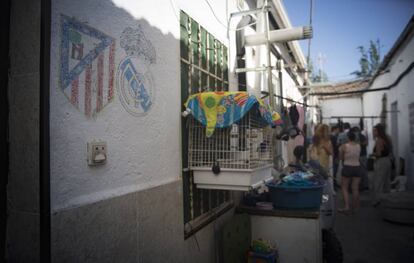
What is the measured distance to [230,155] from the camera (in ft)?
10.2

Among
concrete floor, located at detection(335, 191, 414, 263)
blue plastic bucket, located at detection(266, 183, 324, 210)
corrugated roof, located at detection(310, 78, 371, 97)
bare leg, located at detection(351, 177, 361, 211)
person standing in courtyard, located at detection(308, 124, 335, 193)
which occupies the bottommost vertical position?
concrete floor, located at detection(335, 191, 414, 263)

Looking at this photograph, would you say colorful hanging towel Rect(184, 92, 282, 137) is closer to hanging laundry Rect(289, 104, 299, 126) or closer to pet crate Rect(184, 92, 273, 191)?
pet crate Rect(184, 92, 273, 191)

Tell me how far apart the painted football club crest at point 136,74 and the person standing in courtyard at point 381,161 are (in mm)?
7035

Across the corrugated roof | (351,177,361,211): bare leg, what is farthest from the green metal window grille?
the corrugated roof

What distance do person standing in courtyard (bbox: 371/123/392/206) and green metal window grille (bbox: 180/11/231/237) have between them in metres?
5.35

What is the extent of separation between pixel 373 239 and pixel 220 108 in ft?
15.2

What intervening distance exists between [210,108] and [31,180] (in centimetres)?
169

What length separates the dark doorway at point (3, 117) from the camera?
161cm

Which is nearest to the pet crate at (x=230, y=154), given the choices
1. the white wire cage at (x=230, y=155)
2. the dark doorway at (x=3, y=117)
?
the white wire cage at (x=230, y=155)

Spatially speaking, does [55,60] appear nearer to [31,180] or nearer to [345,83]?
[31,180]

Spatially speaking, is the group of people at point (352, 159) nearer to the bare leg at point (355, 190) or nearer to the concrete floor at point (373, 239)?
the bare leg at point (355, 190)

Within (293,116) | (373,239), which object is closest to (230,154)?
(293,116)

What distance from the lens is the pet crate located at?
2.86 metres

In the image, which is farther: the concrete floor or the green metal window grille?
the concrete floor
